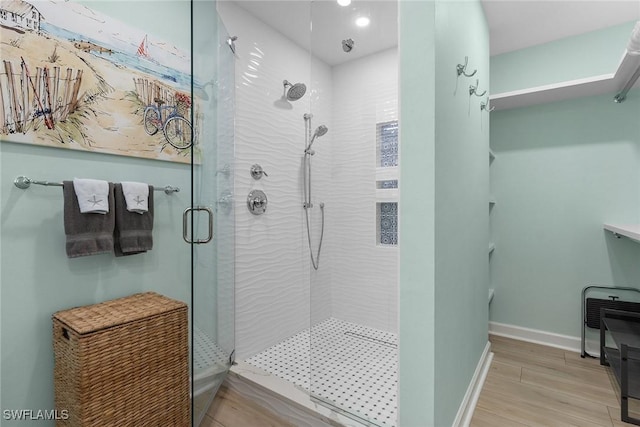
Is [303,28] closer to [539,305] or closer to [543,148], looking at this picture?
[543,148]

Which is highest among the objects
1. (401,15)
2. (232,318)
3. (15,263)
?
(401,15)

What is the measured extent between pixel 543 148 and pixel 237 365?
293 centimetres

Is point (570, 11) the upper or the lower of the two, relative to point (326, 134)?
upper

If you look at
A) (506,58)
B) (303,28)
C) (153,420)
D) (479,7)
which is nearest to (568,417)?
(153,420)

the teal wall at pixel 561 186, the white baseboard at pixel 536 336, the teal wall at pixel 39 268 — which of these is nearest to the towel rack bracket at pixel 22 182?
the teal wall at pixel 39 268

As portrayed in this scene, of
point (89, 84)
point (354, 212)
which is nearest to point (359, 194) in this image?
point (354, 212)

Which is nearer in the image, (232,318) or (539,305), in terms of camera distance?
(232,318)

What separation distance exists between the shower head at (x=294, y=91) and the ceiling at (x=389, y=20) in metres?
0.40

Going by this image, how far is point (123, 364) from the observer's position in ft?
4.13

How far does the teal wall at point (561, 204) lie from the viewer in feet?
7.50

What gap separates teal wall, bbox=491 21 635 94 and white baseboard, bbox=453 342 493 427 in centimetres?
219

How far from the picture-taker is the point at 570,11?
207 cm

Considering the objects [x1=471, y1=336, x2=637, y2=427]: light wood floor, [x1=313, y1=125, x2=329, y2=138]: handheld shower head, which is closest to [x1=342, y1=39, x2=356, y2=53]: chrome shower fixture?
[x1=313, y1=125, x2=329, y2=138]: handheld shower head

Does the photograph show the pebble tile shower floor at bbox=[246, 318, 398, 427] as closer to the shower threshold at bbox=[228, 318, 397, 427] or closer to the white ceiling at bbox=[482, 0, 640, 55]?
the shower threshold at bbox=[228, 318, 397, 427]
